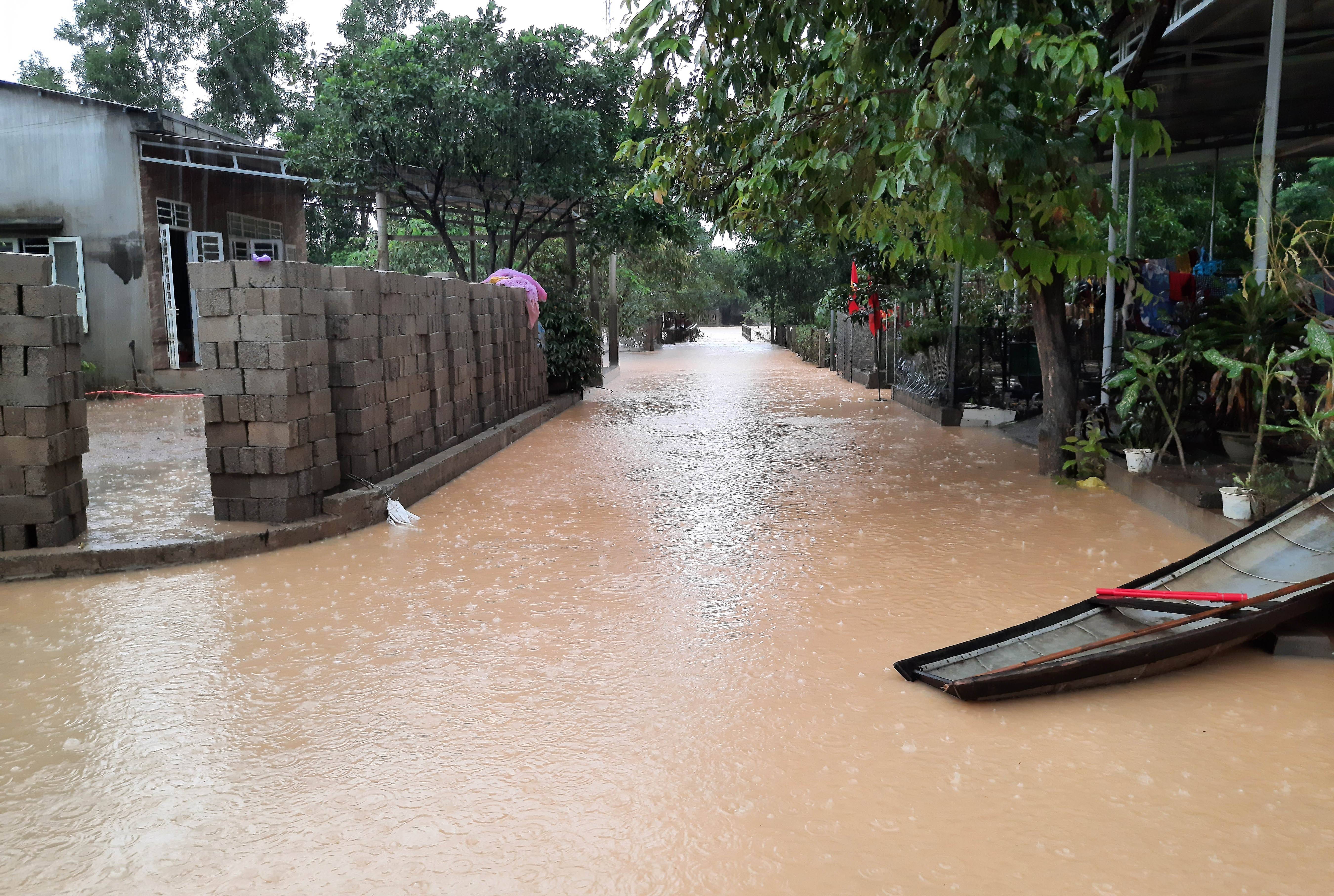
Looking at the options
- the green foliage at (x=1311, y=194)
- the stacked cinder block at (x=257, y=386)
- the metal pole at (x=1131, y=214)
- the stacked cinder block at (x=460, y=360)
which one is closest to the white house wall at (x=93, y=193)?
the stacked cinder block at (x=460, y=360)

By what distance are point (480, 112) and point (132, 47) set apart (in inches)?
809

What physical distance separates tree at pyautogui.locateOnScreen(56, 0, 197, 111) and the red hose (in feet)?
49.8

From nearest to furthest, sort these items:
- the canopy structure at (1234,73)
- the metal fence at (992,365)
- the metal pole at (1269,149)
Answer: the metal pole at (1269,149), the canopy structure at (1234,73), the metal fence at (992,365)

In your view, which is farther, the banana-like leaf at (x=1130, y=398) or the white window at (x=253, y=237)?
the white window at (x=253, y=237)

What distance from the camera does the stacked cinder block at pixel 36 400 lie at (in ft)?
18.4

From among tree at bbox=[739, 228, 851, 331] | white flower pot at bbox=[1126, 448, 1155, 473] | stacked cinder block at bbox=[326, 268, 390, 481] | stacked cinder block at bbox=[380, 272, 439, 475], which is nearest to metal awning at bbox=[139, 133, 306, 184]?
stacked cinder block at bbox=[380, 272, 439, 475]

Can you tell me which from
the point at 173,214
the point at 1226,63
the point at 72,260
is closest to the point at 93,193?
the point at 72,260

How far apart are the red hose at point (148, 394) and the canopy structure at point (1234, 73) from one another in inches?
550

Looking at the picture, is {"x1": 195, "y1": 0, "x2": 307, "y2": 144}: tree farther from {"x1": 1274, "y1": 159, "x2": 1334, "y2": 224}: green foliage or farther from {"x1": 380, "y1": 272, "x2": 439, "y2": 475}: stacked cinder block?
{"x1": 1274, "y1": 159, "x2": 1334, "y2": 224}: green foliage

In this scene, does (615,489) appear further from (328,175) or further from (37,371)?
(328,175)

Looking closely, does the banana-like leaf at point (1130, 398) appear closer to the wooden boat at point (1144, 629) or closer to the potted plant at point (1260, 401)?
the potted plant at point (1260, 401)

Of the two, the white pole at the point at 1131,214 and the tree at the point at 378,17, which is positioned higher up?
the tree at the point at 378,17

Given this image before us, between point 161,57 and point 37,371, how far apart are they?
28.2 m

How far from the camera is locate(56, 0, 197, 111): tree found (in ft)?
90.7
